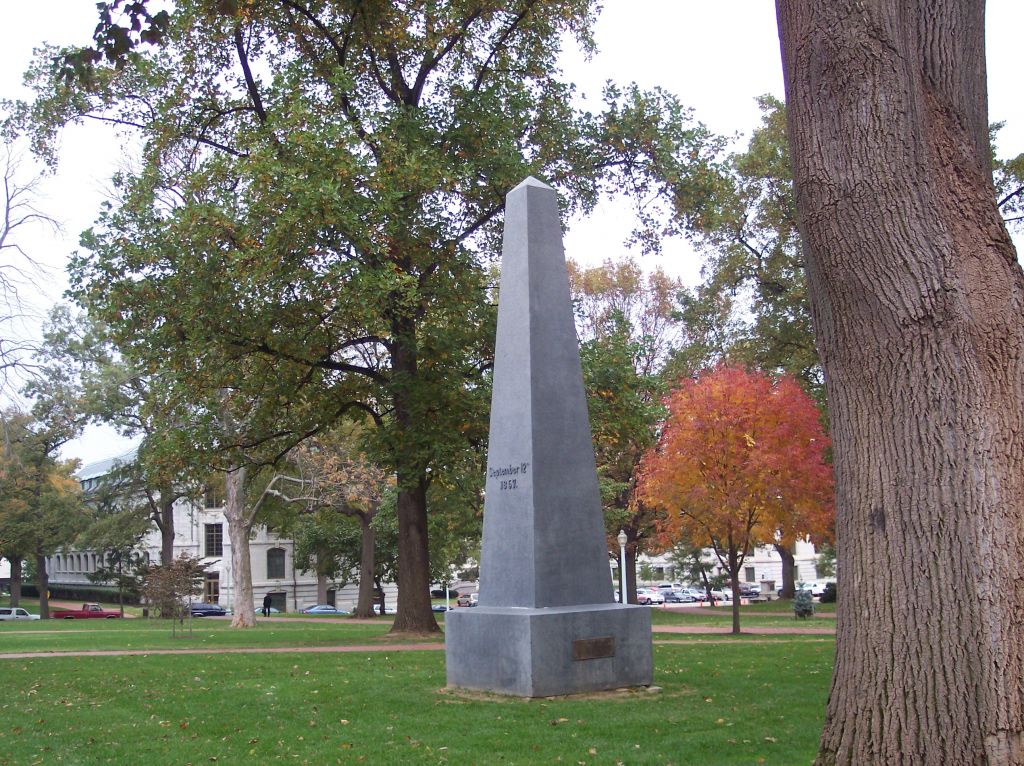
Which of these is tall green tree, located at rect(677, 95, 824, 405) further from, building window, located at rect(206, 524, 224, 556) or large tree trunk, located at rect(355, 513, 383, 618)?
building window, located at rect(206, 524, 224, 556)

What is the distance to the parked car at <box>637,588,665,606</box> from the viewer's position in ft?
202

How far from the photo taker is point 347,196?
17.2 m

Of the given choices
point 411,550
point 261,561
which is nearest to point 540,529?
point 411,550

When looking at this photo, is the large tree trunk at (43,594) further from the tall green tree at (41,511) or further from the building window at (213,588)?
the building window at (213,588)

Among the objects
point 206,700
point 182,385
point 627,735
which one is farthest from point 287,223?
point 627,735

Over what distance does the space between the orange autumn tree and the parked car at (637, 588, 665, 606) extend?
36.8 meters

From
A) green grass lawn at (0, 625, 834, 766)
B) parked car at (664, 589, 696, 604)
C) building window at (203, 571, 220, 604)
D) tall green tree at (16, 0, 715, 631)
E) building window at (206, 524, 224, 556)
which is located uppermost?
tall green tree at (16, 0, 715, 631)

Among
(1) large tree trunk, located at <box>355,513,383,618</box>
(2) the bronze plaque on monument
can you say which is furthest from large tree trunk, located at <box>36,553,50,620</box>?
(2) the bronze plaque on monument

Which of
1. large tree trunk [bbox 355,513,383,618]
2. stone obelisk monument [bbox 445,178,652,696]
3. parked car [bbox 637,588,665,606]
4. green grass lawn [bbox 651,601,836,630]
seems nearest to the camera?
stone obelisk monument [bbox 445,178,652,696]

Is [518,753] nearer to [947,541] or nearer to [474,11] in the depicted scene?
[947,541]

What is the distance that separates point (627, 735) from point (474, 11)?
16147 mm

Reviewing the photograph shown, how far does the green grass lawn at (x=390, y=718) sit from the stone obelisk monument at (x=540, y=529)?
0.34 meters

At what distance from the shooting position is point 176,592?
84.4ft

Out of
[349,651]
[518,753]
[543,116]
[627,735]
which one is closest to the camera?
[518,753]
